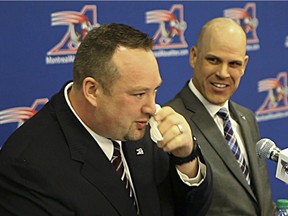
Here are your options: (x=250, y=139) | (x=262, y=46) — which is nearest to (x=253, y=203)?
(x=250, y=139)

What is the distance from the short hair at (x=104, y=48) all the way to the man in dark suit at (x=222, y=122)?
0.65 m

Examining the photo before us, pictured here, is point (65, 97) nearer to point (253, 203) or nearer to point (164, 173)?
point (164, 173)

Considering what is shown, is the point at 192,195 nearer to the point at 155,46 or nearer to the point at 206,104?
the point at 206,104

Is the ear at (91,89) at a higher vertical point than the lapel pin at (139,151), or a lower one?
higher

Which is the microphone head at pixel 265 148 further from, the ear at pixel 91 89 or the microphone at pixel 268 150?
the ear at pixel 91 89

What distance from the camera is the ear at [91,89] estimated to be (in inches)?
58.4

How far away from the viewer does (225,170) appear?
2029mm

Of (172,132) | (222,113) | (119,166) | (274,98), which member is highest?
(172,132)

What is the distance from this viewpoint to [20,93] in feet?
6.84

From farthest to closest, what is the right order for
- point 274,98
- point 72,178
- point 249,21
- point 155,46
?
1. point 274,98
2. point 249,21
3. point 155,46
4. point 72,178

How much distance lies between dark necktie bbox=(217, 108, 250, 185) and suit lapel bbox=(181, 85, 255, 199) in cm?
6

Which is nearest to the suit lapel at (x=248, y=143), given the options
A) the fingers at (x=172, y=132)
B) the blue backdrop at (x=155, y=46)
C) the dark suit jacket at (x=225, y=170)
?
the dark suit jacket at (x=225, y=170)

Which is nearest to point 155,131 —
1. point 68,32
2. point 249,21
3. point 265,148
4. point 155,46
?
point 265,148

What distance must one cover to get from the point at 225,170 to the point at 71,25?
2.58 feet
